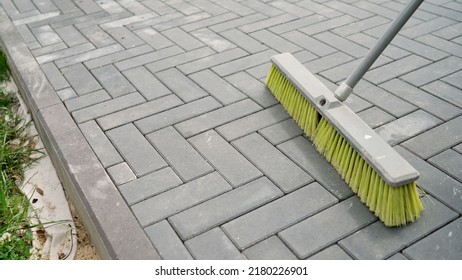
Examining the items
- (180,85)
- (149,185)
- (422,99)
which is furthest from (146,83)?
(422,99)

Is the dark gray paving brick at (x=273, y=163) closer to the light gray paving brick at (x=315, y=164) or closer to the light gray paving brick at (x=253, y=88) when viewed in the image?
the light gray paving brick at (x=315, y=164)

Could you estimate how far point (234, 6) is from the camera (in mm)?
4340

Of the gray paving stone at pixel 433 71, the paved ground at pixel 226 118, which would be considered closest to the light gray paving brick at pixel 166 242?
the paved ground at pixel 226 118

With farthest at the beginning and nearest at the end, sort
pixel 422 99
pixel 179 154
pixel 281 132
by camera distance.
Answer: pixel 422 99, pixel 281 132, pixel 179 154

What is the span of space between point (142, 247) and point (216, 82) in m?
1.47

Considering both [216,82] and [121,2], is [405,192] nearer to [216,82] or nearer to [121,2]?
[216,82]

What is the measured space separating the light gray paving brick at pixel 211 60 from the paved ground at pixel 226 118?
0.05ft

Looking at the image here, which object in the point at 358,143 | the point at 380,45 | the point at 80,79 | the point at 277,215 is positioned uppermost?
the point at 380,45

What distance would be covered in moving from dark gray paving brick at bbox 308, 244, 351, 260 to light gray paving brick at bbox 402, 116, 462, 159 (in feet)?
2.66

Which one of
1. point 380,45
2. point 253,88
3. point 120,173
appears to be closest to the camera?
point 380,45

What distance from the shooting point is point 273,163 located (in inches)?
96.7

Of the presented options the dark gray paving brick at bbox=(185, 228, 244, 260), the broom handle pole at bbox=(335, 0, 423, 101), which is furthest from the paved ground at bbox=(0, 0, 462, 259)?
the broom handle pole at bbox=(335, 0, 423, 101)

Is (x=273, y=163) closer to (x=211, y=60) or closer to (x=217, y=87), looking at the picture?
(x=217, y=87)

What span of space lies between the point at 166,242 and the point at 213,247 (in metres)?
0.20
